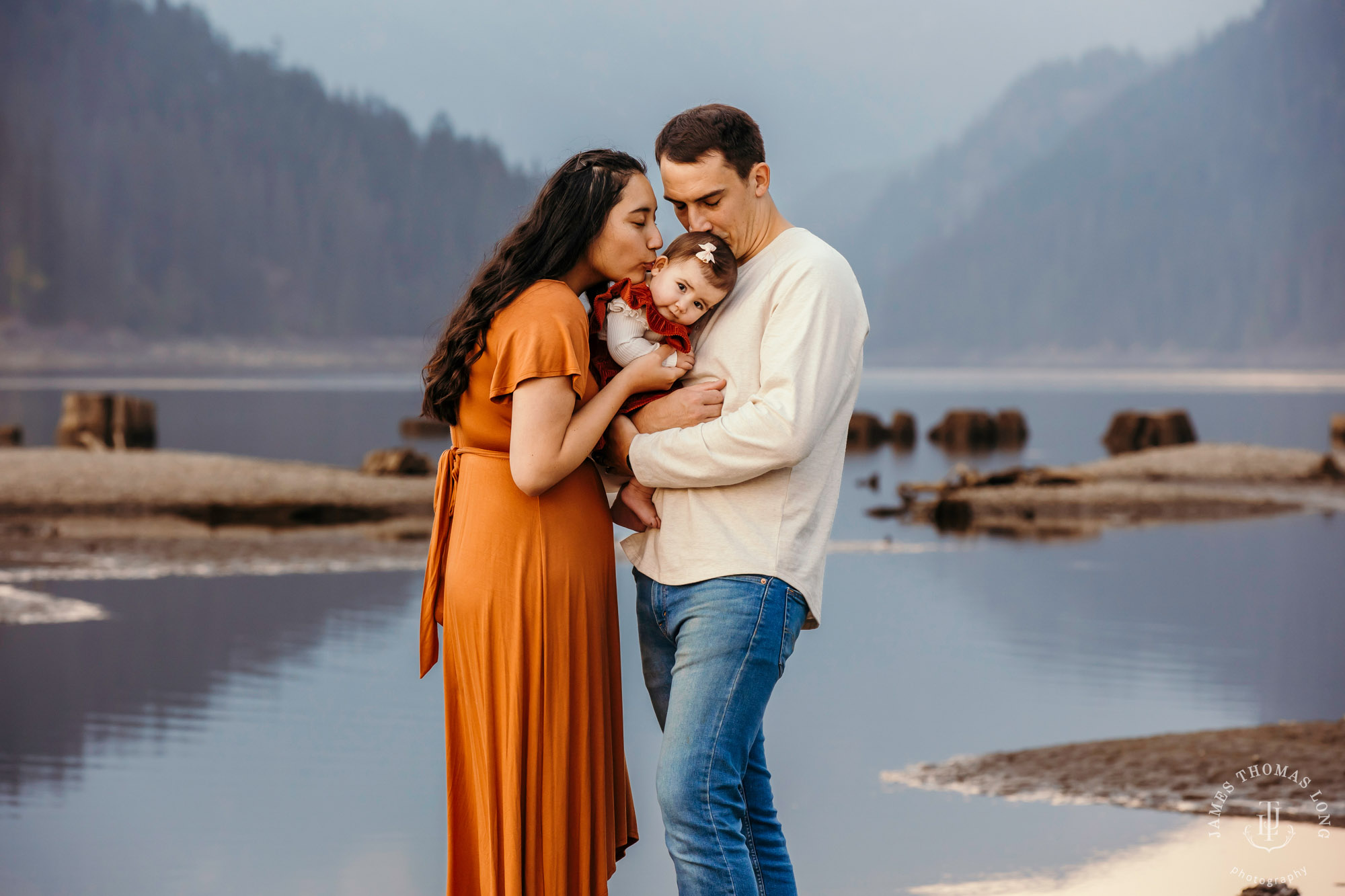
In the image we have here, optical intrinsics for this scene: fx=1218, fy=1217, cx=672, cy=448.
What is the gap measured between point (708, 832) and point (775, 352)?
80 centimetres

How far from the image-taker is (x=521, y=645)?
2166 mm

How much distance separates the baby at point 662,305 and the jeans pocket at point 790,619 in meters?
0.27

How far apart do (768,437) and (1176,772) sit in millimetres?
2494

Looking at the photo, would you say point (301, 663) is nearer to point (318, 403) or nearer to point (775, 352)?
point (775, 352)

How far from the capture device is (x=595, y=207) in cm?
219

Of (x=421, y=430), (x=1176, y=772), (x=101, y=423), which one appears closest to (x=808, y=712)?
(x=1176, y=772)

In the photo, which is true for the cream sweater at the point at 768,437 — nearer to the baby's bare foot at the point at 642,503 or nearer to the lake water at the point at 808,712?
the baby's bare foot at the point at 642,503

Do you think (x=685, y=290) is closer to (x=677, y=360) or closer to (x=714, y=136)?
(x=677, y=360)

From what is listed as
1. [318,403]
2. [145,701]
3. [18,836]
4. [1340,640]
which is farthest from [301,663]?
[318,403]

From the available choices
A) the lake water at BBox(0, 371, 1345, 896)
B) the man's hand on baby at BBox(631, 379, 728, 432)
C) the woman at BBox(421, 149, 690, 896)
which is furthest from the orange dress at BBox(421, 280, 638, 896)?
the lake water at BBox(0, 371, 1345, 896)

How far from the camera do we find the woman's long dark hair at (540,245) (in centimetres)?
216

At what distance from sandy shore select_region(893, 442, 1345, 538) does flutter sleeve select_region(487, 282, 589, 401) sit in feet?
28.3

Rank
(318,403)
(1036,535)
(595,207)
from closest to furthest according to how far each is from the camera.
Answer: (595,207)
(1036,535)
(318,403)

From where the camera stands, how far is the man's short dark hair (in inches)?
82.2
